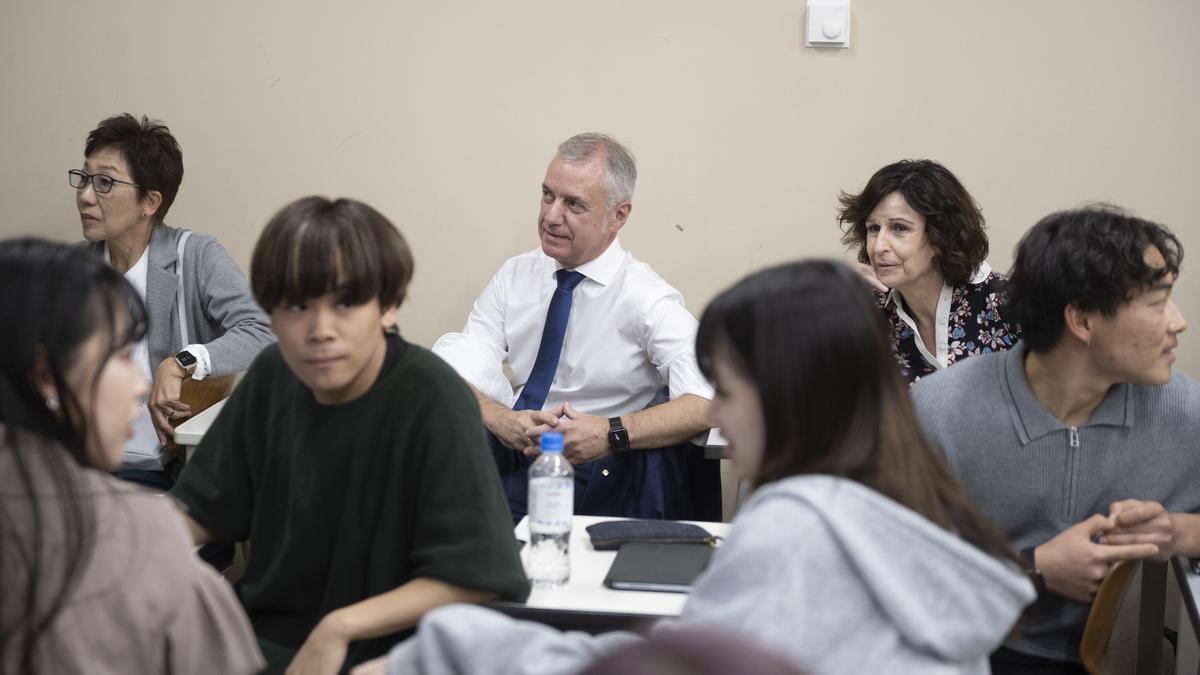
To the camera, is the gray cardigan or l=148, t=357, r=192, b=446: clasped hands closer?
l=148, t=357, r=192, b=446: clasped hands

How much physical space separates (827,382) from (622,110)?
2.24 metres

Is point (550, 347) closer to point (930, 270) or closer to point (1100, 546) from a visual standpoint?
point (930, 270)

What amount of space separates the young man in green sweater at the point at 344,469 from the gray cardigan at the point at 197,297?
1.33 meters

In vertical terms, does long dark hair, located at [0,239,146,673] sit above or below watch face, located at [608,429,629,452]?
above

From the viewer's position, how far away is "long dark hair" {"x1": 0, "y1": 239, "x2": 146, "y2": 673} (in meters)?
1.18

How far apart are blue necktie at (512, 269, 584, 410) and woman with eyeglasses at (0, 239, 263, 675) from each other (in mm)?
1703

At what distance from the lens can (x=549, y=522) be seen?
181cm

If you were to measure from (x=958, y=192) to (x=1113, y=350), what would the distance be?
3.38 ft

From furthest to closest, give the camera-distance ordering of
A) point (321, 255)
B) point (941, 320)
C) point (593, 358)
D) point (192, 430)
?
point (593, 358) < point (941, 320) < point (192, 430) < point (321, 255)

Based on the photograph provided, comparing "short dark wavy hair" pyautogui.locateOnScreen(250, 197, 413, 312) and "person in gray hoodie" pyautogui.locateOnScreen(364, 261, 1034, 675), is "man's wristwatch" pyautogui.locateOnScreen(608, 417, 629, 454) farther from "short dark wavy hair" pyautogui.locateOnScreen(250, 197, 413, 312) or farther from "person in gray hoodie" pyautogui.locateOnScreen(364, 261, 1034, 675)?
"person in gray hoodie" pyautogui.locateOnScreen(364, 261, 1034, 675)

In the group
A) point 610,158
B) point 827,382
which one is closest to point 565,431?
point 610,158

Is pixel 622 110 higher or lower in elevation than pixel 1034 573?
higher

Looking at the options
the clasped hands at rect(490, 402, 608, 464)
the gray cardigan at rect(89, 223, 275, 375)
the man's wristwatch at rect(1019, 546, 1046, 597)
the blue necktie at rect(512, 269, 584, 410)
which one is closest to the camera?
the man's wristwatch at rect(1019, 546, 1046, 597)

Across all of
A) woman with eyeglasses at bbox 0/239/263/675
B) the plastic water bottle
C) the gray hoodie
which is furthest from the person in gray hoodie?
the plastic water bottle
